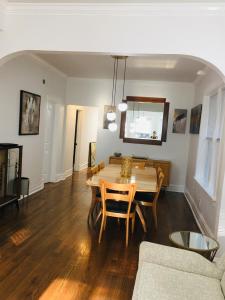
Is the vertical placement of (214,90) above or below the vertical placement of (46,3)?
below

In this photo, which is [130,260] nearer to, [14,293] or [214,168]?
[14,293]

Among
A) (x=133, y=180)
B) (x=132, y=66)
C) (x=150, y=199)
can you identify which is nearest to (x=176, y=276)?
(x=133, y=180)

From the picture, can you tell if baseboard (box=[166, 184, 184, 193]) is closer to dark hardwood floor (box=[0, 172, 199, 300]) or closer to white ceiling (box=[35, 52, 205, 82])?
dark hardwood floor (box=[0, 172, 199, 300])

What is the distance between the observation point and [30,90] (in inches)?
207

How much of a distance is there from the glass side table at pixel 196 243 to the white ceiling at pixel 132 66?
281 centimetres

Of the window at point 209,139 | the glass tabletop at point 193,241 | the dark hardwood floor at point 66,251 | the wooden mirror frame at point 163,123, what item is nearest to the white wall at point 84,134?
the wooden mirror frame at point 163,123

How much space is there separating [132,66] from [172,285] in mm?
4438

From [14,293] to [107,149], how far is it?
5135mm

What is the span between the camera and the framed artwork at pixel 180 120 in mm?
6902

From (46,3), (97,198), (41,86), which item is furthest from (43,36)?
(41,86)

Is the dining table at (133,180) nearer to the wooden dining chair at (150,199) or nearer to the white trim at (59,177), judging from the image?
the wooden dining chair at (150,199)

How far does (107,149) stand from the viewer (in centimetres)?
733

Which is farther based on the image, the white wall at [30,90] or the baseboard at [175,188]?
the baseboard at [175,188]

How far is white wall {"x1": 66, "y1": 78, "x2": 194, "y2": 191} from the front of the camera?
6.91 m
